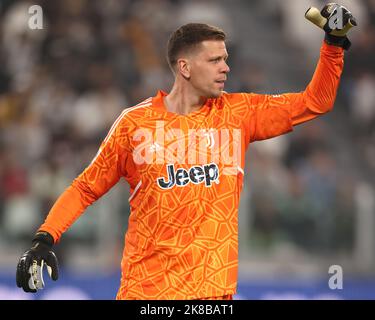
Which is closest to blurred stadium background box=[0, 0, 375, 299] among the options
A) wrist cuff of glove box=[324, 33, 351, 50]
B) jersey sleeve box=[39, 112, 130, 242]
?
jersey sleeve box=[39, 112, 130, 242]

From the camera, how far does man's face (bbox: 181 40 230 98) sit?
5828mm

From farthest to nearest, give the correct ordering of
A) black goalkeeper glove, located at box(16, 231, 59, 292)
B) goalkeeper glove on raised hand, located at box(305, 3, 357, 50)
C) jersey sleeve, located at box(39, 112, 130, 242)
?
jersey sleeve, located at box(39, 112, 130, 242) < black goalkeeper glove, located at box(16, 231, 59, 292) < goalkeeper glove on raised hand, located at box(305, 3, 357, 50)

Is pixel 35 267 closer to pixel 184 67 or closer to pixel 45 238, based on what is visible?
pixel 45 238

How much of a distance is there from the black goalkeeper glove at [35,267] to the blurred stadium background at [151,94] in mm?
4431

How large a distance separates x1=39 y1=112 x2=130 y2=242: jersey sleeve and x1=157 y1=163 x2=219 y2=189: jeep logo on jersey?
30 centimetres

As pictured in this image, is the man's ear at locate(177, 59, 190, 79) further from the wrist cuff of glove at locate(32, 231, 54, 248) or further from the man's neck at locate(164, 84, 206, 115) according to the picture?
the wrist cuff of glove at locate(32, 231, 54, 248)

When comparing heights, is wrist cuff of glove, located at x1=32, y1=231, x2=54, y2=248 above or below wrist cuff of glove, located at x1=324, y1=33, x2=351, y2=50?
below

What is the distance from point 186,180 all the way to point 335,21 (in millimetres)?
1215

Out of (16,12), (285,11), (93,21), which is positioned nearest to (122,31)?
(93,21)

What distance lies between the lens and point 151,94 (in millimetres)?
11836

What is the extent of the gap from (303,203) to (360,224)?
24.4 inches

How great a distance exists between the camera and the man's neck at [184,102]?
5.93 meters

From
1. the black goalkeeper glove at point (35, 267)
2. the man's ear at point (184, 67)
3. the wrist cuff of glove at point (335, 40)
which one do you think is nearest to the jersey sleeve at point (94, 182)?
the black goalkeeper glove at point (35, 267)
